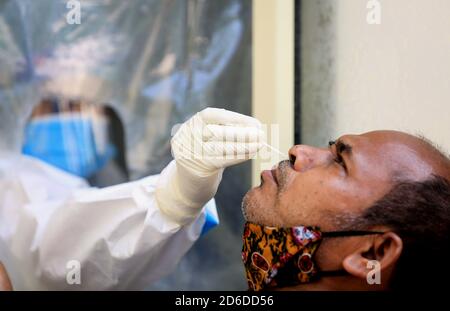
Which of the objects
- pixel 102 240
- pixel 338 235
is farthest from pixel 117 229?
pixel 338 235

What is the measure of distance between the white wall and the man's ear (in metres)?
0.33

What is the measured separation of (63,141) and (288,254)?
1.15 metres

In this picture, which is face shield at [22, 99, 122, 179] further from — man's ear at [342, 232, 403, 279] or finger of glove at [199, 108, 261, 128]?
man's ear at [342, 232, 403, 279]

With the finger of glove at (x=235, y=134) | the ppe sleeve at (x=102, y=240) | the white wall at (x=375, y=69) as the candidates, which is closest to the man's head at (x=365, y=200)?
the finger of glove at (x=235, y=134)

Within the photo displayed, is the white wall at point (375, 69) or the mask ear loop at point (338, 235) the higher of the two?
the white wall at point (375, 69)

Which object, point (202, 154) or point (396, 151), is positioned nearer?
point (396, 151)

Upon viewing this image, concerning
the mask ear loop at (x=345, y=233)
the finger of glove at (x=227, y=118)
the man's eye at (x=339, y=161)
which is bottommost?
the mask ear loop at (x=345, y=233)

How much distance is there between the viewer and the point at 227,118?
118 centimetres

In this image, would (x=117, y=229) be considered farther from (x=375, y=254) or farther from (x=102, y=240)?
(x=375, y=254)

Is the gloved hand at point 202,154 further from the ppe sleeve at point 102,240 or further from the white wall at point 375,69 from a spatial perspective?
the white wall at point 375,69

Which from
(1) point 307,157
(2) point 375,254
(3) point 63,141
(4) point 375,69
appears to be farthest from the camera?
(3) point 63,141

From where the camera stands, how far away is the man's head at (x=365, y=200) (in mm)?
990

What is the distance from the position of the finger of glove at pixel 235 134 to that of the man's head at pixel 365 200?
10 cm
